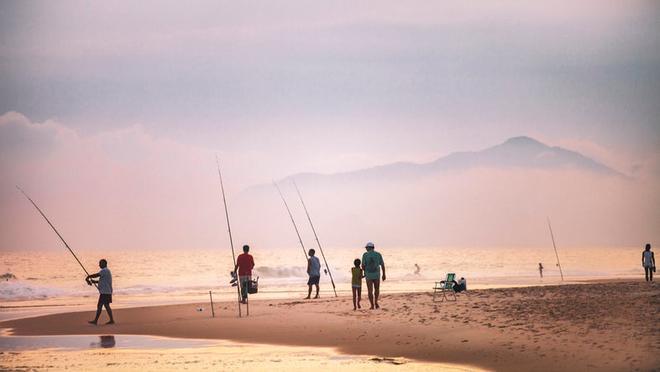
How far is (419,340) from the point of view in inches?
559

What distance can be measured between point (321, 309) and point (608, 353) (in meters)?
10.2

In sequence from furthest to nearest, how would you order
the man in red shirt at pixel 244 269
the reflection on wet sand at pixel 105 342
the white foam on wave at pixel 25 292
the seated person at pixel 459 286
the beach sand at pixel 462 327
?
1. the white foam on wave at pixel 25 292
2. the seated person at pixel 459 286
3. the man in red shirt at pixel 244 269
4. the reflection on wet sand at pixel 105 342
5. the beach sand at pixel 462 327

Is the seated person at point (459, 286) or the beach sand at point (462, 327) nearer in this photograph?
the beach sand at point (462, 327)

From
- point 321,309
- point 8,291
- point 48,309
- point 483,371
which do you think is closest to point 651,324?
point 483,371

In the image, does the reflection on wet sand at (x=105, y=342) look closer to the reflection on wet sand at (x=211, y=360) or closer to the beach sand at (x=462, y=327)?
the reflection on wet sand at (x=211, y=360)

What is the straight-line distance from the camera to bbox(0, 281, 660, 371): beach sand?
459 inches

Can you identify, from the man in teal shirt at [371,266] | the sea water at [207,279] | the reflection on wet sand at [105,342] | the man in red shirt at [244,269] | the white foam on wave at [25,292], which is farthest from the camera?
the white foam on wave at [25,292]

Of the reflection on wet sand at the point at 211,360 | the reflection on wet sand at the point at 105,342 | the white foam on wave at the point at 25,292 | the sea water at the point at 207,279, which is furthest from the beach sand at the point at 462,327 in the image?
the white foam on wave at the point at 25,292

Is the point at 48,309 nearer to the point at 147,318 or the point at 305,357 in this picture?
the point at 147,318

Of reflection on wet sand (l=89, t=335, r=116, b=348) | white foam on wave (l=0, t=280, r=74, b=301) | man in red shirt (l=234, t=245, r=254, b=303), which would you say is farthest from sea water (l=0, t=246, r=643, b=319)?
reflection on wet sand (l=89, t=335, r=116, b=348)

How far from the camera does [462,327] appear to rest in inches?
591

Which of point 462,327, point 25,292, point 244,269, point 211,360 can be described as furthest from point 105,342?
point 25,292

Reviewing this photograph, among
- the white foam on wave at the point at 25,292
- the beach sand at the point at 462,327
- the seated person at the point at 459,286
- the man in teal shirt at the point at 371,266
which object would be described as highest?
the white foam on wave at the point at 25,292

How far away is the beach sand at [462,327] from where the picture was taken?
11.7 m
